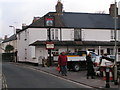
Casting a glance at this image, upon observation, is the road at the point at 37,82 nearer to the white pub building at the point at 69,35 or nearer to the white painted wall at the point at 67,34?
the white pub building at the point at 69,35

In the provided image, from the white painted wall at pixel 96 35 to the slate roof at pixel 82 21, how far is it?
0.62 meters

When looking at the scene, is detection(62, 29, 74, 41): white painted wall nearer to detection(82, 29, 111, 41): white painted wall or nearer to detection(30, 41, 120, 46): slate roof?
detection(30, 41, 120, 46): slate roof

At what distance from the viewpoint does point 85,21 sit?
4234cm

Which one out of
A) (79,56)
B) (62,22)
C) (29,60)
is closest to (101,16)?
(62,22)

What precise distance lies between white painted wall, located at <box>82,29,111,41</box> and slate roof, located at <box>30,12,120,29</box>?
617mm

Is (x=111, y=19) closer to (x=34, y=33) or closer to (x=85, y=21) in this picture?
(x=85, y=21)

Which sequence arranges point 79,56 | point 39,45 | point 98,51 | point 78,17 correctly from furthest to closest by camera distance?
point 78,17 < point 98,51 < point 39,45 < point 79,56

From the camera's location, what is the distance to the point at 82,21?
42188 millimetres

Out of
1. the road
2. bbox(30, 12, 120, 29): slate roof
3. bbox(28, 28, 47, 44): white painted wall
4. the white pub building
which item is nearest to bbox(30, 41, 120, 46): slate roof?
the white pub building

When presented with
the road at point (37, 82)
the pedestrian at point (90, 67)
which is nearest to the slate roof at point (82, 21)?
the road at point (37, 82)

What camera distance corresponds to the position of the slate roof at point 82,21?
40.0 m

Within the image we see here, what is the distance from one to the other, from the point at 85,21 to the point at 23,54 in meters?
12.1

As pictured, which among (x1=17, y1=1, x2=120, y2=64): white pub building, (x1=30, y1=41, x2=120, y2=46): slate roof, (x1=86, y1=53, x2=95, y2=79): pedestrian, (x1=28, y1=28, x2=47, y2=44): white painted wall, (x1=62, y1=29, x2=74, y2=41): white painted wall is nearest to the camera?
(x1=86, y1=53, x2=95, y2=79): pedestrian

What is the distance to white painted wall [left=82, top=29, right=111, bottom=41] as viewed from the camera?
40125mm
